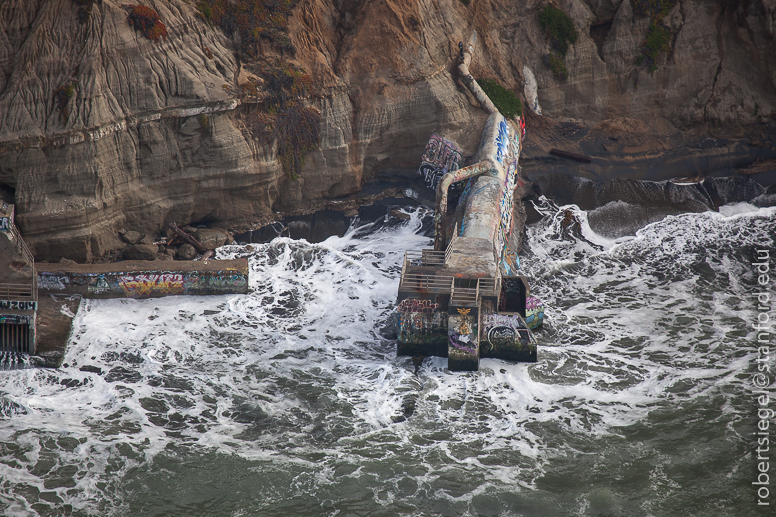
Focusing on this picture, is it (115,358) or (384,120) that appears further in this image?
(384,120)

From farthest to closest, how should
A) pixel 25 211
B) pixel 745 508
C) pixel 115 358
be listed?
1. pixel 25 211
2. pixel 115 358
3. pixel 745 508

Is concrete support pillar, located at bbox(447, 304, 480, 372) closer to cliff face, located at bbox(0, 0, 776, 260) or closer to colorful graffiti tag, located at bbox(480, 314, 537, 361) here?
colorful graffiti tag, located at bbox(480, 314, 537, 361)

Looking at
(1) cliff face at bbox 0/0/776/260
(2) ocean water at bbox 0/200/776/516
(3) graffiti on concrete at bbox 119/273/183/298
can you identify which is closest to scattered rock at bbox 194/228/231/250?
(1) cliff face at bbox 0/0/776/260

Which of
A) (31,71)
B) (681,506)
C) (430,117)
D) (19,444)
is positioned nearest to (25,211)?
(31,71)

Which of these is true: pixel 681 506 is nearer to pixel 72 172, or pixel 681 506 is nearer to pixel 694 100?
pixel 72 172

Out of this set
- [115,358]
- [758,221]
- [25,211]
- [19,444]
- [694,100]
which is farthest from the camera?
[694,100]

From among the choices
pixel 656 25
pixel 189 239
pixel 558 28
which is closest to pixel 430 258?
pixel 189 239

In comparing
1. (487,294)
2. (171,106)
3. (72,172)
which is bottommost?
(487,294)
